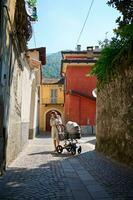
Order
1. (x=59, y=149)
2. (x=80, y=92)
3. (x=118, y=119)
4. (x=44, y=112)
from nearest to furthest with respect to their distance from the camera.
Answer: (x=118, y=119) → (x=59, y=149) → (x=80, y=92) → (x=44, y=112)

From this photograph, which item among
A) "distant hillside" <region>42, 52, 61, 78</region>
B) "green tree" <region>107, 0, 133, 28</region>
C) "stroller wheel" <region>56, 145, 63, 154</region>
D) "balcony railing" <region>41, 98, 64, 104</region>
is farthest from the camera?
"distant hillside" <region>42, 52, 61, 78</region>

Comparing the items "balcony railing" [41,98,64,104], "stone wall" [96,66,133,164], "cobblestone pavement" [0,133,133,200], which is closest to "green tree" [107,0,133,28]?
"stone wall" [96,66,133,164]

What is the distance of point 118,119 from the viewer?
11016 mm

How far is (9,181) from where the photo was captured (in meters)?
7.71

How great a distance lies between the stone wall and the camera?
979cm

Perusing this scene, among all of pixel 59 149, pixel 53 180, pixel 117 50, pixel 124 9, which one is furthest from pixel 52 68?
pixel 53 180

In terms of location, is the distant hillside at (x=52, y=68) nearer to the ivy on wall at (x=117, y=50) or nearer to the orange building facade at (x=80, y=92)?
the orange building facade at (x=80, y=92)

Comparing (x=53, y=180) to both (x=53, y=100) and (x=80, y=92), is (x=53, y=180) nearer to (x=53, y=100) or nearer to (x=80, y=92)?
(x=80, y=92)

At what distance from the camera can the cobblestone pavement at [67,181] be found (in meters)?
6.40

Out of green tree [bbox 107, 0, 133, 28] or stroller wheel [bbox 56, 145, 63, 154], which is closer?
green tree [bbox 107, 0, 133, 28]

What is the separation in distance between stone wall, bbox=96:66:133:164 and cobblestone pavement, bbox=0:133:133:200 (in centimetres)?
48

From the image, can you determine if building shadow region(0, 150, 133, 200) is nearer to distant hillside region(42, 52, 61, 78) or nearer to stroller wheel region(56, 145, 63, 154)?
stroller wheel region(56, 145, 63, 154)

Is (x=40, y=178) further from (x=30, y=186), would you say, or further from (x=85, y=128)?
(x=85, y=128)

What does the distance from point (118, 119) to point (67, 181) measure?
11.8ft
